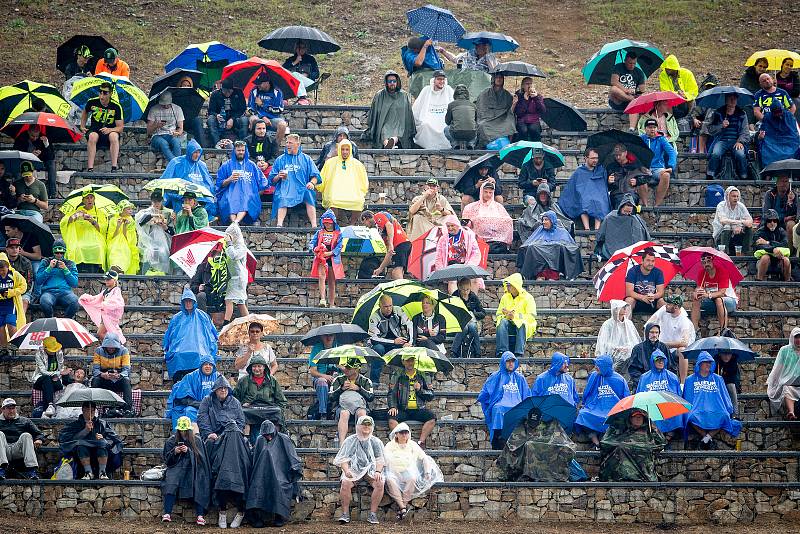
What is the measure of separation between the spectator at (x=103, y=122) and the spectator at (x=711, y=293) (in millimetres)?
Result: 9667

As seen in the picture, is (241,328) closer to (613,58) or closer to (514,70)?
(514,70)

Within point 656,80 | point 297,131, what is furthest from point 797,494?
point 656,80

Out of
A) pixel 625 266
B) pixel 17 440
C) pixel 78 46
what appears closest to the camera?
pixel 17 440

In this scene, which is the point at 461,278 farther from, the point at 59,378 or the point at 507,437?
the point at 59,378

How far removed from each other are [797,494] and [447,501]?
14.0 ft

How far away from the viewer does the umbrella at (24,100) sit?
28.0 metres

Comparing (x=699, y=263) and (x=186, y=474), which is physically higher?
(x=699, y=263)

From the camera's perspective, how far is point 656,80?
38188 mm

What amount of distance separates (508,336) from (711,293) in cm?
307

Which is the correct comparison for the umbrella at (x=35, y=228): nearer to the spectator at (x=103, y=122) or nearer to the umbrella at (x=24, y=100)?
the spectator at (x=103, y=122)

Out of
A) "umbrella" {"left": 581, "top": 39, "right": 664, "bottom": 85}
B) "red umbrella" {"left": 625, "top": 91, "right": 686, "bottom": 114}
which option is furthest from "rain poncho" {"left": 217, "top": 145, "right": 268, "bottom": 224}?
"umbrella" {"left": 581, "top": 39, "right": 664, "bottom": 85}

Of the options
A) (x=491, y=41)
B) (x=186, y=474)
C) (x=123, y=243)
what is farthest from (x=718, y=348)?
(x=491, y=41)

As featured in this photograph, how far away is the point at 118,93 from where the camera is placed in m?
27.7

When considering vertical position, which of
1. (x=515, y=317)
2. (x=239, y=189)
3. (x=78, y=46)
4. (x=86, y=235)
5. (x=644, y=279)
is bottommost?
(x=515, y=317)
